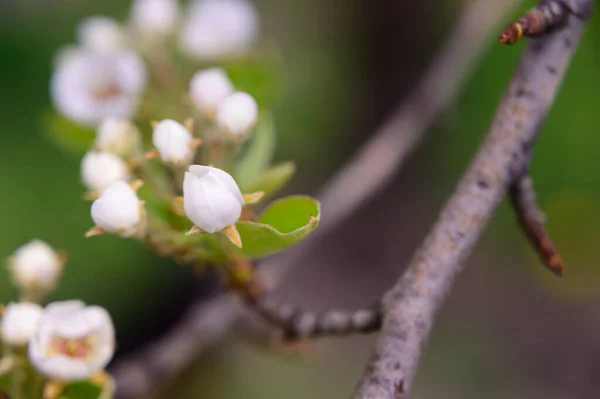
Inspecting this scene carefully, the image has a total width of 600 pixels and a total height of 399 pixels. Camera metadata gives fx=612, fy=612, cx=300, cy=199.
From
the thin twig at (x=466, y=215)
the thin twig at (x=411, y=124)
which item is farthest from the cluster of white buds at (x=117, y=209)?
the thin twig at (x=411, y=124)

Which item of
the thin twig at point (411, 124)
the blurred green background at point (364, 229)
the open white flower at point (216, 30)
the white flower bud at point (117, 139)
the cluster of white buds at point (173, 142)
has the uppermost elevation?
the open white flower at point (216, 30)

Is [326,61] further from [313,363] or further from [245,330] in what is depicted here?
[245,330]

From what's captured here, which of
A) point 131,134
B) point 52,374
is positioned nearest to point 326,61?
point 131,134

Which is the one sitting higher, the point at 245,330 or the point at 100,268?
the point at 245,330

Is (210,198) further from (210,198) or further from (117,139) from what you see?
(117,139)

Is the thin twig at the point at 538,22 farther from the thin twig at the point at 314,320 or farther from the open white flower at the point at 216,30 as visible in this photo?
the open white flower at the point at 216,30

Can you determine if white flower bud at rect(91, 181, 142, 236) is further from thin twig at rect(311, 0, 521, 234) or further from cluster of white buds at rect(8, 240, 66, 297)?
thin twig at rect(311, 0, 521, 234)

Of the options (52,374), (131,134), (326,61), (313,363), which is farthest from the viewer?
(326,61)
